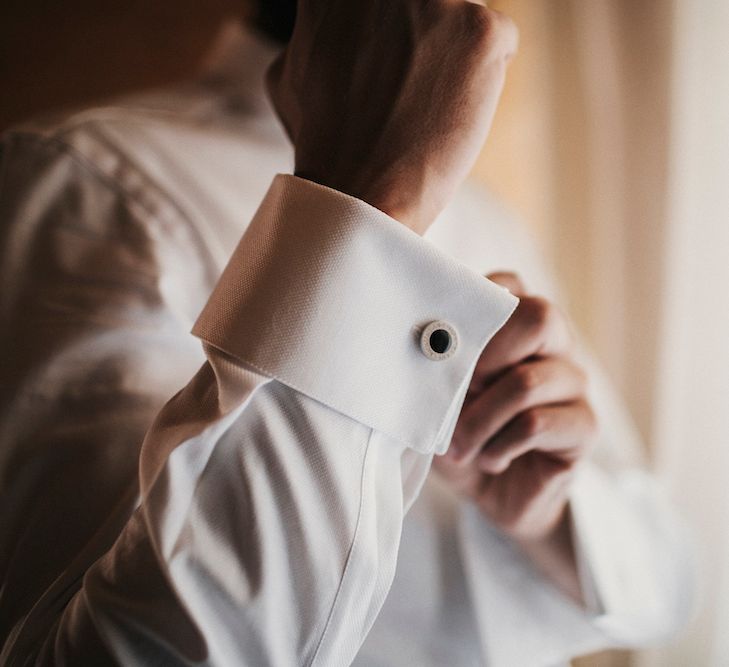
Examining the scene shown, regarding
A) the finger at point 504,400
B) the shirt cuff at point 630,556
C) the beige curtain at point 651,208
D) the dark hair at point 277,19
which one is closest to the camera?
the finger at point 504,400

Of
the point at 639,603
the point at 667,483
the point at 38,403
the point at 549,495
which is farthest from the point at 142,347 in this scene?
the point at 667,483

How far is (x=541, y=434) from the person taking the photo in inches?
16.7

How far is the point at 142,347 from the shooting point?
1.45 feet

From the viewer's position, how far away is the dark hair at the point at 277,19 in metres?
0.66

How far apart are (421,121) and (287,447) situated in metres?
0.19

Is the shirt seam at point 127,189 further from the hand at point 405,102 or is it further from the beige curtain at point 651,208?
the beige curtain at point 651,208

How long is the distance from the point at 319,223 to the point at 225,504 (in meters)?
0.15

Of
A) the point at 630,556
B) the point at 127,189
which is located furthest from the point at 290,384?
the point at 630,556

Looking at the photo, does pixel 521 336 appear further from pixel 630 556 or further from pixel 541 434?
pixel 630 556

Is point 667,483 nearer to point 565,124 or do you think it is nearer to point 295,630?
point 565,124

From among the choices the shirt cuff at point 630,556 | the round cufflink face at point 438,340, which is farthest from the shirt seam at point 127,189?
the shirt cuff at point 630,556

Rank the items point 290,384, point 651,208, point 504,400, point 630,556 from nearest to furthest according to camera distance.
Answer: point 290,384
point 504,400
point 630,556
point 651,208

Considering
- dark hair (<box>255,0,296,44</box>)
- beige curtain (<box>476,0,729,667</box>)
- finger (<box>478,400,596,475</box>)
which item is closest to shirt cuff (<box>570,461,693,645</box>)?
finger (<box>478,400,596,475</box>)

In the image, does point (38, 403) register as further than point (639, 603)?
No
